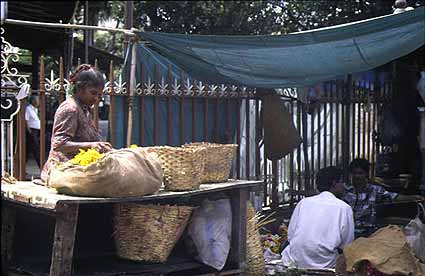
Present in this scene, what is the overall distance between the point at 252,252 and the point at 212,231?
22.9 inches

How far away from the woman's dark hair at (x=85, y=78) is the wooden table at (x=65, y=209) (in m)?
0.74

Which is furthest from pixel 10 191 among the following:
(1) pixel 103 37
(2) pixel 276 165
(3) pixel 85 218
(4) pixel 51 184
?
(1) pixel 103 37

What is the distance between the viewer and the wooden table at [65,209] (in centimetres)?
373

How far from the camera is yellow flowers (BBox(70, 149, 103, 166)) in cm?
381

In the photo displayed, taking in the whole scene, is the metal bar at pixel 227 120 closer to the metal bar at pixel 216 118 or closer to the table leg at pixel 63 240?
the metal bar at pixel 216 118

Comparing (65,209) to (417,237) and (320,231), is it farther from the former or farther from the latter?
(417,237)

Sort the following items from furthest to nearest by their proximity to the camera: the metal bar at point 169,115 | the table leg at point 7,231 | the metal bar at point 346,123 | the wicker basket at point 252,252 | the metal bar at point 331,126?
the metal bar at point 346,123, the metal bar at point 331,126, the metal bar at point 169,115, the wicker basket at point 252,252, the table leg at point 7,231

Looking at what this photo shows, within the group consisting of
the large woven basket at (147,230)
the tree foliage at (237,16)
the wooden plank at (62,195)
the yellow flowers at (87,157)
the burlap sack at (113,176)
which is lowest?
the large woven basket at (147,230)

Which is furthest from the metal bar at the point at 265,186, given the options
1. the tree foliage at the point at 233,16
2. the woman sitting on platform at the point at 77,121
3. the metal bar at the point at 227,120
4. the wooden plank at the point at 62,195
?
the tree foliage at the point at 233,16

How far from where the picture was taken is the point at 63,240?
12.3 ft

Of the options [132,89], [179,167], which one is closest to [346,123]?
[132,89]

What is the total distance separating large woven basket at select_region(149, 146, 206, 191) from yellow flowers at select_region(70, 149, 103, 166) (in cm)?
44

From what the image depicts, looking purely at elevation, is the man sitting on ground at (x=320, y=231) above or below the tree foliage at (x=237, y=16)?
below

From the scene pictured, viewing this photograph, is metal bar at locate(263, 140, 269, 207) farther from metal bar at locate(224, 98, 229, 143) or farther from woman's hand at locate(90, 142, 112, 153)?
woman's hand at locate(90, 142, 112, 153)
